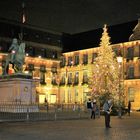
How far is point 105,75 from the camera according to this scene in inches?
2270

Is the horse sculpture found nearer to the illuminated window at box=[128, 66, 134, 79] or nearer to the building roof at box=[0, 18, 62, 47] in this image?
the illuminated window at box=[128, 66, 134, 79]

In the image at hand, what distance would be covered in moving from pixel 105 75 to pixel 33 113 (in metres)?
24.4

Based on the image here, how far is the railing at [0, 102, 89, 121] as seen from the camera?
104 ft

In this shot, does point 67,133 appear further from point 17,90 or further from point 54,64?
point 54,64

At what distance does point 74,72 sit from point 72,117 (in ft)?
170

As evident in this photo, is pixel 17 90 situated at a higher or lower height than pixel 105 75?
lower

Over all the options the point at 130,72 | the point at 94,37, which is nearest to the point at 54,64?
the point at 94,37

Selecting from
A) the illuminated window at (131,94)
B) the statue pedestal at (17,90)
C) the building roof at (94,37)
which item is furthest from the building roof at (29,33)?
the statue pedestal at (17,90)

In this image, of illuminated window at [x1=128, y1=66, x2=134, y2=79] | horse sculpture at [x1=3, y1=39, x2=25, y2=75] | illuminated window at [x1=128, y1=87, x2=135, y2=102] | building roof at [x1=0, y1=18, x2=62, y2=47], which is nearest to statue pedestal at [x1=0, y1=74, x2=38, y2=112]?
horse sculpture at [x1=3, y1=39, x2=25, y2=75]

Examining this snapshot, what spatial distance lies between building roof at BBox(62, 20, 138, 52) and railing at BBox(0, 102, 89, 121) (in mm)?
39707

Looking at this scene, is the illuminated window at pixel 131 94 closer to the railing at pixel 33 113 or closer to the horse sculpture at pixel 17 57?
the railing at pixel 33 113

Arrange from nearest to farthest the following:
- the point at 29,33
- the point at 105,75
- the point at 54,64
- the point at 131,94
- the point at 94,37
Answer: the point at 105,75, the point at 131,94, the point at 29,33, the point at 94,37, the point at 54,64

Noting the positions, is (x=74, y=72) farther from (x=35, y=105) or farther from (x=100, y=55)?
(x=35, y=105)

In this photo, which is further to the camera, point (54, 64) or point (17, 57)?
point (54, 64)
